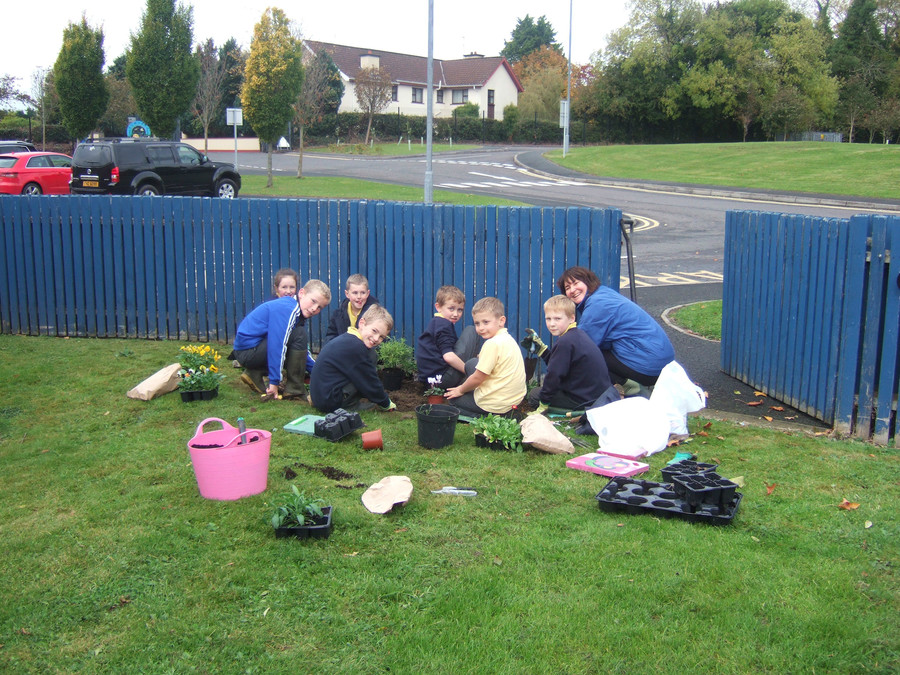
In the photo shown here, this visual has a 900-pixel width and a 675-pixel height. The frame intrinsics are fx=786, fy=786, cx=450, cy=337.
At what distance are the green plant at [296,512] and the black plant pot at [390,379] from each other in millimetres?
3543

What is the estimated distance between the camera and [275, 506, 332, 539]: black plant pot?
4371 mm

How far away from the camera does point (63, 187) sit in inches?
971

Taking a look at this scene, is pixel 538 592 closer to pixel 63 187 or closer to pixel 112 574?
pixel 112 574

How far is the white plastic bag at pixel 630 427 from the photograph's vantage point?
6.02 m

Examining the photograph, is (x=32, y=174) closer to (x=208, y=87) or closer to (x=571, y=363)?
(x=571, y=363)

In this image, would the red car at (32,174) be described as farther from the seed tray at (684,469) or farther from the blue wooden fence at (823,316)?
the seed tray at (684,469)

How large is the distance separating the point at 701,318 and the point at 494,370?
17.4 ft

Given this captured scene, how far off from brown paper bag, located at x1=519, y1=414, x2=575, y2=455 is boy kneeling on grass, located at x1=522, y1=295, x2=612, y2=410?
2.64 feet

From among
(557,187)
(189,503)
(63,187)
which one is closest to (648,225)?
(557,187)

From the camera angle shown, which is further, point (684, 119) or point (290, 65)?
point (684, 119)

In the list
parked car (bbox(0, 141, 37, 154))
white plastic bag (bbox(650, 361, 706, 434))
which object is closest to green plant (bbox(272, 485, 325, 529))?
white plastic bag (bbox(650, 361, 706, 434))

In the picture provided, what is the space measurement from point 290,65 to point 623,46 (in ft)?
121

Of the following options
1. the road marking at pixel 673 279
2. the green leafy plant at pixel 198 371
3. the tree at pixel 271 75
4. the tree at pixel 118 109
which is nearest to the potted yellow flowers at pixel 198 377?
the green leafy plant at pixel 198 371

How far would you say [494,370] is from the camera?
678 centimetres
